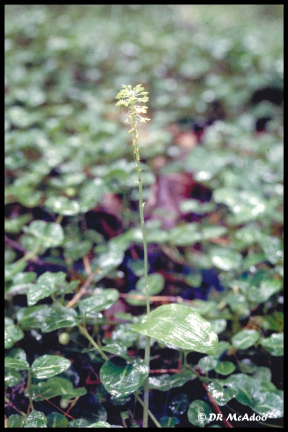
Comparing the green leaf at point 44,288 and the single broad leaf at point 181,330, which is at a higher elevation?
the green leaf at point 44,288

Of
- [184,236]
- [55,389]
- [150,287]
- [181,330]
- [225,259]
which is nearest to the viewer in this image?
[181,330]

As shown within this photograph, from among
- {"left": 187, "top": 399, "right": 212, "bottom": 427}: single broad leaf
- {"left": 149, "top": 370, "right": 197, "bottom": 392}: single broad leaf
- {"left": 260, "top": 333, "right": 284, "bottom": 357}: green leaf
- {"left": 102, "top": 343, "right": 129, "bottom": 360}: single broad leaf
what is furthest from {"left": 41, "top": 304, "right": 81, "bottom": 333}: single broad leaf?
{"left": 260, "top": 333, "right": 284, "bottom": 357}: green leaf

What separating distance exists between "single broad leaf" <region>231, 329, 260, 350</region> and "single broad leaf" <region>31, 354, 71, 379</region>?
0.70 metres

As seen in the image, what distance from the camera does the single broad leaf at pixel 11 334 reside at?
1334mm

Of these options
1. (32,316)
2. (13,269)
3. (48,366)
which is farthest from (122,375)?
(13,269)

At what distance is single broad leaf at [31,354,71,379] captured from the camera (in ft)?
3.79

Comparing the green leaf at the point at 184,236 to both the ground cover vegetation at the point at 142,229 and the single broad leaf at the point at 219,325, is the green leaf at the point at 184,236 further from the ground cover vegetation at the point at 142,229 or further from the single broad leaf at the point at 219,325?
the single broad leaf at the point at 219,325

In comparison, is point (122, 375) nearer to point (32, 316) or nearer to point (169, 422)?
point (169, 422)

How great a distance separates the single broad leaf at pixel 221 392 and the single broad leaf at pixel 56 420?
0.54m

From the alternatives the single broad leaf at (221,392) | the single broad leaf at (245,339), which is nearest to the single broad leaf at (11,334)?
the single broad leaf at (221,392)

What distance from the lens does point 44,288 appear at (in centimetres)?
135

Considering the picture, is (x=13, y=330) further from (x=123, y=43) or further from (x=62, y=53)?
(x=123, y=43)

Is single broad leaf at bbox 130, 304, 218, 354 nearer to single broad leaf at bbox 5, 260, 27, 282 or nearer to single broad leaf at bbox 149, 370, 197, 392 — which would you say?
single broad leaf at bbox 149, 370, 197, 392

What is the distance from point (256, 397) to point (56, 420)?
0.75m
